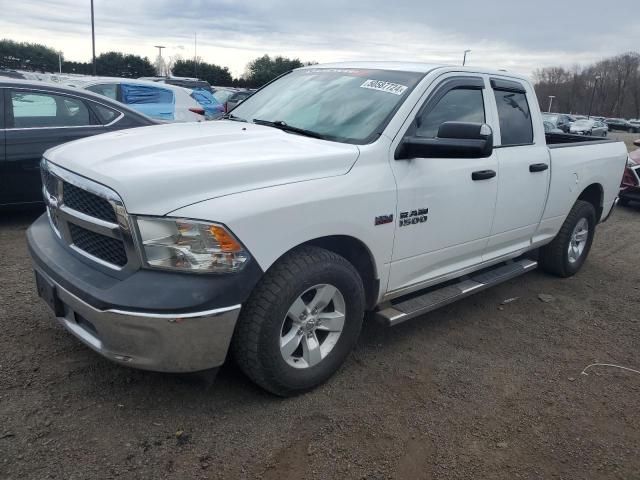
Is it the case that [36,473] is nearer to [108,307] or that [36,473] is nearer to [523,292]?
[108,307]

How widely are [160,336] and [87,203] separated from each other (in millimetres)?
820

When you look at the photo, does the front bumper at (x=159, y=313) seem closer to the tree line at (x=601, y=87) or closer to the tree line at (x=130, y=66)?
the tree line at (x=130, y=66)

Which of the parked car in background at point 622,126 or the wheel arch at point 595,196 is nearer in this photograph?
the wheel arch at point 595,196

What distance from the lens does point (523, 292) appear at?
5.28 m

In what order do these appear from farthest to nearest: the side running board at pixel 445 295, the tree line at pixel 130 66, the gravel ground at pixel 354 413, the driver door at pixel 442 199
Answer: the tree line at pixel 130 66 < the side running board at pixel 445 295 < the driver door at pixel 442 199 < the gravel ground at pixel 354 413

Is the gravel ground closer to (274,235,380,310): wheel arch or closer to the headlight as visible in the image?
(274,235,380,310): wheel arch

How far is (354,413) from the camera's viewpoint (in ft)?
10.0

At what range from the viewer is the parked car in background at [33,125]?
562 centimetres

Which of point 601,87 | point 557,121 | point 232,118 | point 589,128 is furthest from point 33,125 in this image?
point 601,87

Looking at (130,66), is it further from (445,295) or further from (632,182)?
(445,295)

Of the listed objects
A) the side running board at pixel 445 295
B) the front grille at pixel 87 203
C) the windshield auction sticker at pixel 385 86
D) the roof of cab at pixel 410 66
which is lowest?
the side running board at pixel 445 295

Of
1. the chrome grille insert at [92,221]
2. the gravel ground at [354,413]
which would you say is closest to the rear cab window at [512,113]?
the gravel ground at [354,413]

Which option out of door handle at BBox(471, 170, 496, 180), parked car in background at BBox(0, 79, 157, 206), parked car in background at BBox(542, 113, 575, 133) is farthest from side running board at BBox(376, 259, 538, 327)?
parked car in background at BBox(542, 113, 575, 133)

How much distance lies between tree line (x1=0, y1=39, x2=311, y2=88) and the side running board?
142 ft
